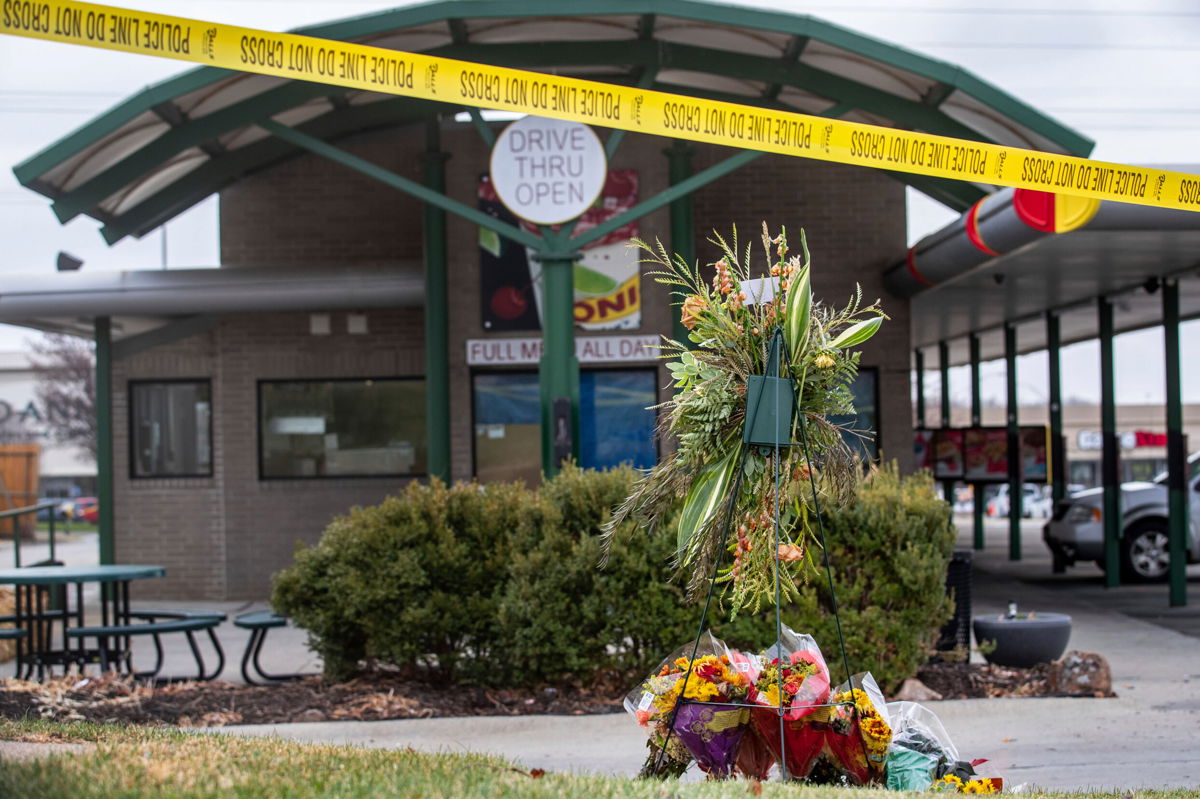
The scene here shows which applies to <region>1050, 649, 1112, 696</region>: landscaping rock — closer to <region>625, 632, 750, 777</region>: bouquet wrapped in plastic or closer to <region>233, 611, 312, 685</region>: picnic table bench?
<region>625, 632, 750, 777</region>: bouquet wrapped in plastic

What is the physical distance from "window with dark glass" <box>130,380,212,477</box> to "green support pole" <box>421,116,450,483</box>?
351cm

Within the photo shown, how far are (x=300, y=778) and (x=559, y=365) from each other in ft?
24.0

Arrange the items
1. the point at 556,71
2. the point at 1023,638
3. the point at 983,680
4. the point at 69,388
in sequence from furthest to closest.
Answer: the point at 69,388
the point at 556,71
the point at 1023,638
the point at 983,680

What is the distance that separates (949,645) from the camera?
9453 millimetres

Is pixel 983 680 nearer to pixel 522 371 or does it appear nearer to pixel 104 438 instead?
pixel 522 371

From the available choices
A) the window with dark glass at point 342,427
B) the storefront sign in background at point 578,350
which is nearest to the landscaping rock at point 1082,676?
the storefront sign in background at point 578,350

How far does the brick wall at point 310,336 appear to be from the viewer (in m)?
15.1

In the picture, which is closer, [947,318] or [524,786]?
A: [524,786]

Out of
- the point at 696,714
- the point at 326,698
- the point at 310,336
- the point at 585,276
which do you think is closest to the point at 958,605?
the point at 326,698

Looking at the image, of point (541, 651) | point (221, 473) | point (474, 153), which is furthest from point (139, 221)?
point (541, 651)

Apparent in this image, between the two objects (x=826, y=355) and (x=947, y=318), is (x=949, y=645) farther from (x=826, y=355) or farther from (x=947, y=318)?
(x=947, y=318)

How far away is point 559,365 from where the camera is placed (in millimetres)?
11398

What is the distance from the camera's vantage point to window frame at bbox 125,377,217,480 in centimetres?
1565

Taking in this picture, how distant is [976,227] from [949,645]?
3.94 meters
